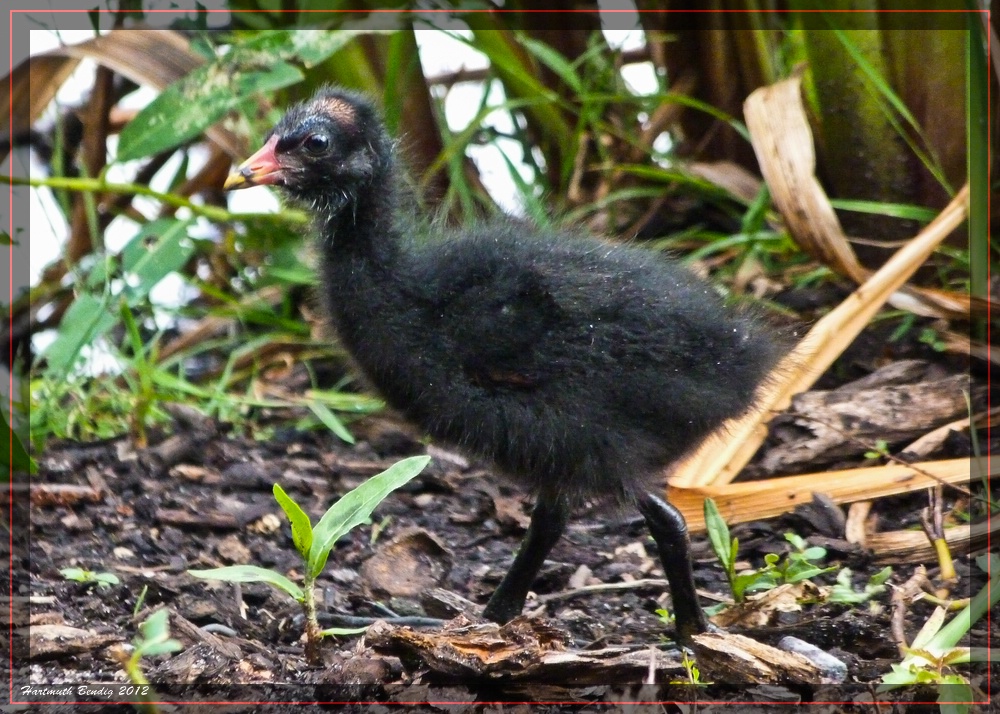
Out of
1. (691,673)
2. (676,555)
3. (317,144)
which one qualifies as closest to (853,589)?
(676,555)

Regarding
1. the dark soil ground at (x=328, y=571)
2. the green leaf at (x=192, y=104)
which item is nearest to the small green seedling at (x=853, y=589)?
the dark soil ground at (x=328, y=571)

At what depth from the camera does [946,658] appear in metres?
2.09

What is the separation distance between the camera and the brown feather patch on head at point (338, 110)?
2875mm

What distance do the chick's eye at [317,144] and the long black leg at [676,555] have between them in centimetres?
121

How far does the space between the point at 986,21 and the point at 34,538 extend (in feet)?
9.76

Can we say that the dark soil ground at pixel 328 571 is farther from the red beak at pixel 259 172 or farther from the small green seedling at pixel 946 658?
the red beak at pixel 259 172

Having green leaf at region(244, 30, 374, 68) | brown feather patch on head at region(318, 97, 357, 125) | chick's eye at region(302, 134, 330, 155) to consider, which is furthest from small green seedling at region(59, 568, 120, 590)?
green leaf at region(244, 30, 374, 68)

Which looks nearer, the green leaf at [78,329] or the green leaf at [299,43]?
the green leaf at [78,329]

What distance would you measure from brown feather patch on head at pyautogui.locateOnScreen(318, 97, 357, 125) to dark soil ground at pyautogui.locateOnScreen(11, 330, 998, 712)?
3.57ft

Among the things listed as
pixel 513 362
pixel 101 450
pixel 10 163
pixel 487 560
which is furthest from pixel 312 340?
pixel 513 362

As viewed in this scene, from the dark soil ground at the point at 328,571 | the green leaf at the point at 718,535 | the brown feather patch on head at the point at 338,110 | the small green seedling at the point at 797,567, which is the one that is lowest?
the dark soil ground at the point at 328,571

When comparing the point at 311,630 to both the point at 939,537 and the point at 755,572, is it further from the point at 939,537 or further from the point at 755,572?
the point at 939,537

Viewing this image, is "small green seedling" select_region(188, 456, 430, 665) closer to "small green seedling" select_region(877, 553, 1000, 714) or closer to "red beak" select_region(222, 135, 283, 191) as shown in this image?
"red beak" select_region(222, 135, 283, 191)

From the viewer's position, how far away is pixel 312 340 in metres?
4.36
